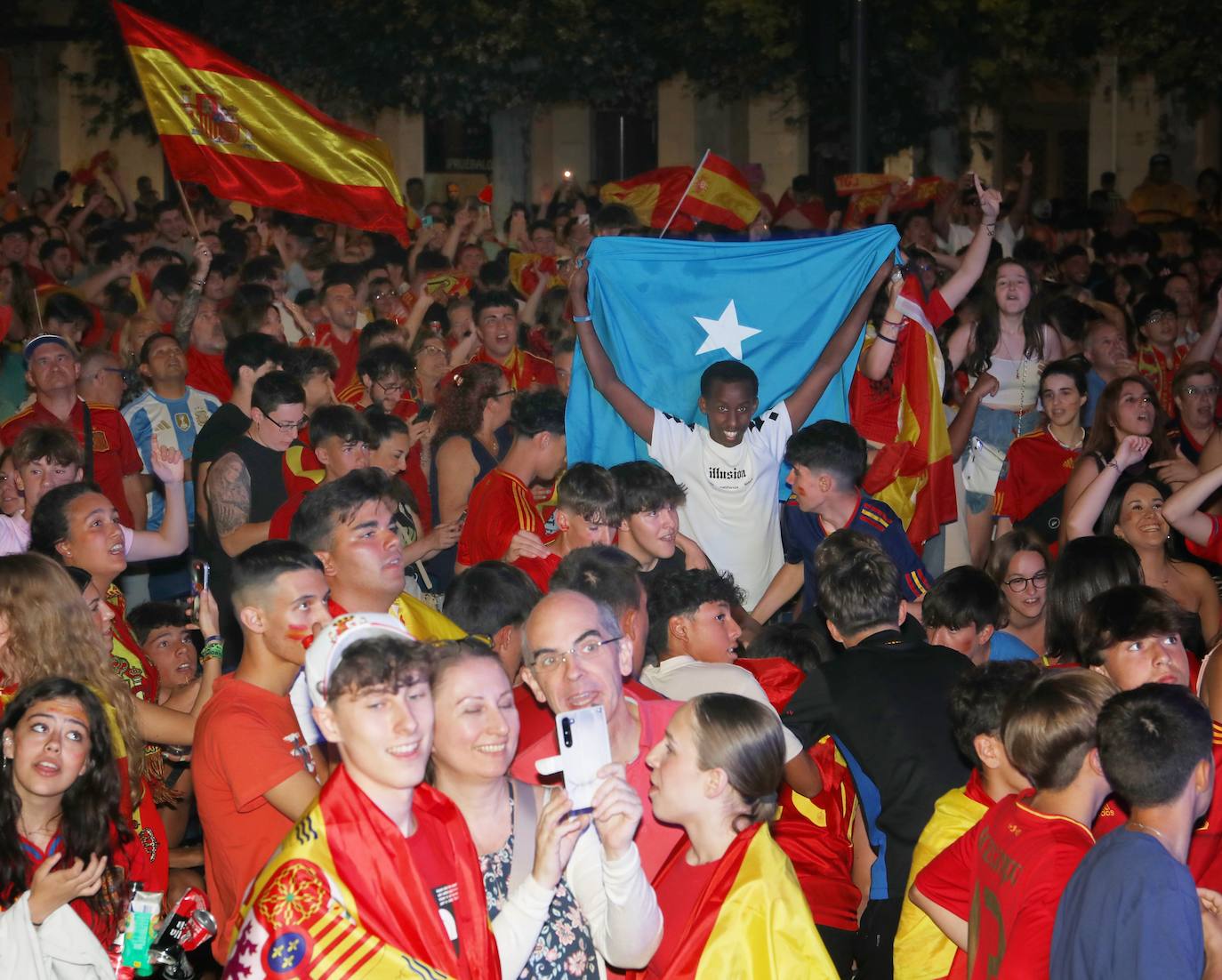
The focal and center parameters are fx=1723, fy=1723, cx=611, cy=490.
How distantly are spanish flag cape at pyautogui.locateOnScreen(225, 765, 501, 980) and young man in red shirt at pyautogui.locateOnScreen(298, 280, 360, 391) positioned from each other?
25.4ft

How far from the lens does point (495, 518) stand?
7.25 metres

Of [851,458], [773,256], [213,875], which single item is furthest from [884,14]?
[213,875]

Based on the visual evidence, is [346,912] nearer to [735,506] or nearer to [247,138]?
[735,506]

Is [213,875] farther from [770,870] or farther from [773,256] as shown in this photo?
[773,256]

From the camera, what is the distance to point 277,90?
1094cm

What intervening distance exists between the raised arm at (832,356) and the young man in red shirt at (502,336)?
248cm

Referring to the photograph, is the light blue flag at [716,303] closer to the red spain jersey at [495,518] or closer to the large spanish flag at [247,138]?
the red spain jersey at [495,518]

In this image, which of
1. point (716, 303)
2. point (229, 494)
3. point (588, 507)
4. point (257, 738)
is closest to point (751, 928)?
point (257, 738)

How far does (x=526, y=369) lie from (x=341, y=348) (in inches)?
53.0

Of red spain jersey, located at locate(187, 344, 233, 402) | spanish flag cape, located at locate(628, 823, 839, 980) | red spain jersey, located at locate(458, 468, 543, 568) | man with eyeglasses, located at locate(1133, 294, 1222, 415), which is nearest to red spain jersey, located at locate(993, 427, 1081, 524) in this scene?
red spain jersey, located at locate(458, 468, 543, 568)

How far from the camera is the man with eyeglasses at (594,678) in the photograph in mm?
4566

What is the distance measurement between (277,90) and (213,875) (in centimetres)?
711

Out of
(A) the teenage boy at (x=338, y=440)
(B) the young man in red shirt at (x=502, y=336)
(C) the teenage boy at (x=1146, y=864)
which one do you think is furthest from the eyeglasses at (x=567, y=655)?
(B) the young man in red shirt at (x=502, y=336)

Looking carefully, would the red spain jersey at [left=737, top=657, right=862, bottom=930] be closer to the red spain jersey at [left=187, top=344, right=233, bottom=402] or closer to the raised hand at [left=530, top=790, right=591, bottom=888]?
the raised hand at [left=530, top=790, right=591, bottom=888]
